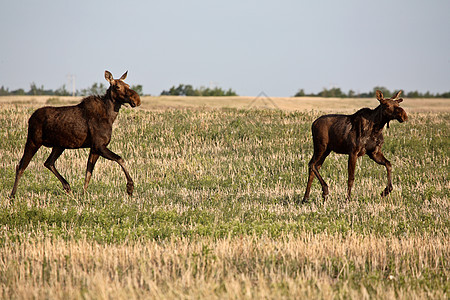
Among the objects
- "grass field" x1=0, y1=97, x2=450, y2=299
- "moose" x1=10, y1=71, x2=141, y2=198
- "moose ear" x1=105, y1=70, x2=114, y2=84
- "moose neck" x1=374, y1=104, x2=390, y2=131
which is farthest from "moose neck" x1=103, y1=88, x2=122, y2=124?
"moose neck" x1=374, y1=104, x2=390, y2=131

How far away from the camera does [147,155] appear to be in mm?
15891

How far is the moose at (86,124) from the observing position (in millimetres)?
9758

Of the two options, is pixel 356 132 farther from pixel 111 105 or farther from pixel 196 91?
pixel 196 91

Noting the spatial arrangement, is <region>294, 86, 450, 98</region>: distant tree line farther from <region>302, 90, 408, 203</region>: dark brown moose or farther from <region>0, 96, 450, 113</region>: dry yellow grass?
<region>302, 90, 408, 203</region>: dark brown moose

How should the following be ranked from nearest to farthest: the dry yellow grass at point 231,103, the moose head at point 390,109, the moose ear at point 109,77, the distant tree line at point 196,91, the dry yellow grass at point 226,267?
the dry yellow grass at point 226,267 → the moose head at point 390,109 → the moose ear at point 109,77 → the dry yellow grass at point 231,103 → the distant tree line at point 196,91

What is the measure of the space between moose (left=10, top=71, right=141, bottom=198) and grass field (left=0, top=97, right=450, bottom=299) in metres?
0.99

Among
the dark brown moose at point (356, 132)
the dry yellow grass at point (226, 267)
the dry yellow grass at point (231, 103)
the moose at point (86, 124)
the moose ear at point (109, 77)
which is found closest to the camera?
the dry yellow grass at point (226, 267)

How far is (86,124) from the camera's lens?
9852 mm

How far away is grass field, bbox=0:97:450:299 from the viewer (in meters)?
5.24

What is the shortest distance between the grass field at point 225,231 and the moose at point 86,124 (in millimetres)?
990

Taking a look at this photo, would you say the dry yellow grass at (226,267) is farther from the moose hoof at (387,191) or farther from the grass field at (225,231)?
the moose hoof at (387,191)

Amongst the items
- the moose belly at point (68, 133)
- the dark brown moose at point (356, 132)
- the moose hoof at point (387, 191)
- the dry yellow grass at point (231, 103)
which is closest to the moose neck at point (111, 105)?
the moose belly at point (68, 133)

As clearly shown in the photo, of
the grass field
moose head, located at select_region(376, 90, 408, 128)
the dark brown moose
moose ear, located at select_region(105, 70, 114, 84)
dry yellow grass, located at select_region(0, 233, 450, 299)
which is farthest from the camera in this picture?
moose ear, located at select_region(105, 70, 114, 84)

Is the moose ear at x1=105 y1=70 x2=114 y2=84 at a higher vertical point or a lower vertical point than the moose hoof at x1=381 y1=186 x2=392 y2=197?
higher
